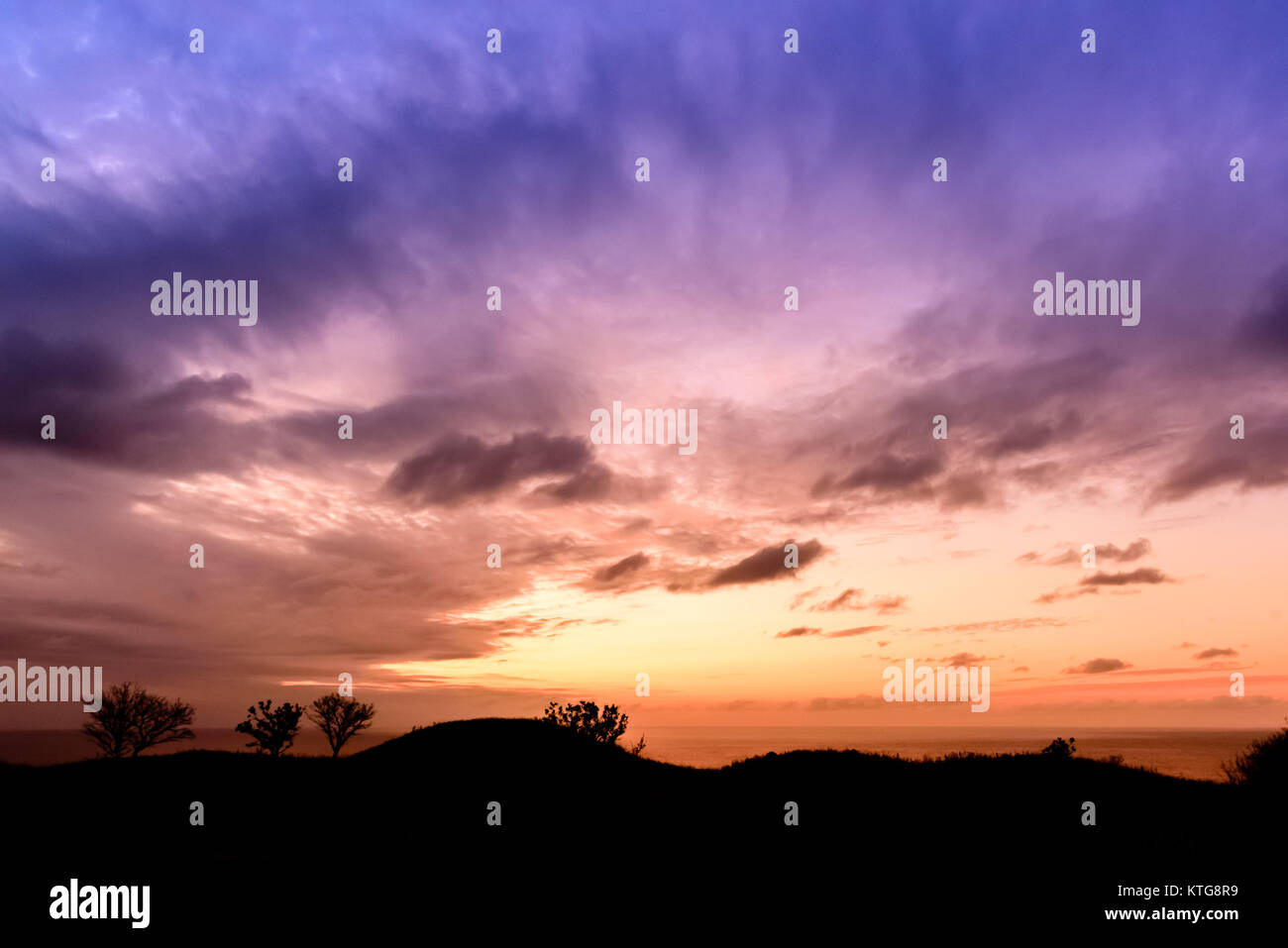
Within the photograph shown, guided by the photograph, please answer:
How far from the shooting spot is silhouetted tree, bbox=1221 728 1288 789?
3775 cm

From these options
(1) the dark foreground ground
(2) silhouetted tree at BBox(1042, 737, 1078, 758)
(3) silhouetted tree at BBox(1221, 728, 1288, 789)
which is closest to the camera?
(1) the dark foreground ground

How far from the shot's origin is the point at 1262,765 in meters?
39.4

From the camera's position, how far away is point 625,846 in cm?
2725

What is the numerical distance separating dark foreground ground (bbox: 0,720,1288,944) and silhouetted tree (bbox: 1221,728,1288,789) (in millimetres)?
5109

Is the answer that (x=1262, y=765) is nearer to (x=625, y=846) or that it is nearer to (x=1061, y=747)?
(x=1061, y=747)

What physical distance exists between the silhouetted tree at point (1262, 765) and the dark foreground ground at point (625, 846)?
5109 millimetres

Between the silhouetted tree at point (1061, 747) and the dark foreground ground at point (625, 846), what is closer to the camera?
the dark foreground ground at point (625, 846)

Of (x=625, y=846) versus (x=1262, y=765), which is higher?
(x=625, y=846)

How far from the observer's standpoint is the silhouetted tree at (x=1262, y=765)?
124 ft

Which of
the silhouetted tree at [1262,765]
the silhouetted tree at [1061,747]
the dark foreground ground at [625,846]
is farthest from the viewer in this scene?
the silhouetted tree at [1061,747]

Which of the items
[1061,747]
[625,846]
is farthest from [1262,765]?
[625,846]

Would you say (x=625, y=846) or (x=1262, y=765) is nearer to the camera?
(x=625, y=846)

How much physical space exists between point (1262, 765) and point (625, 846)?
33.0 meters
